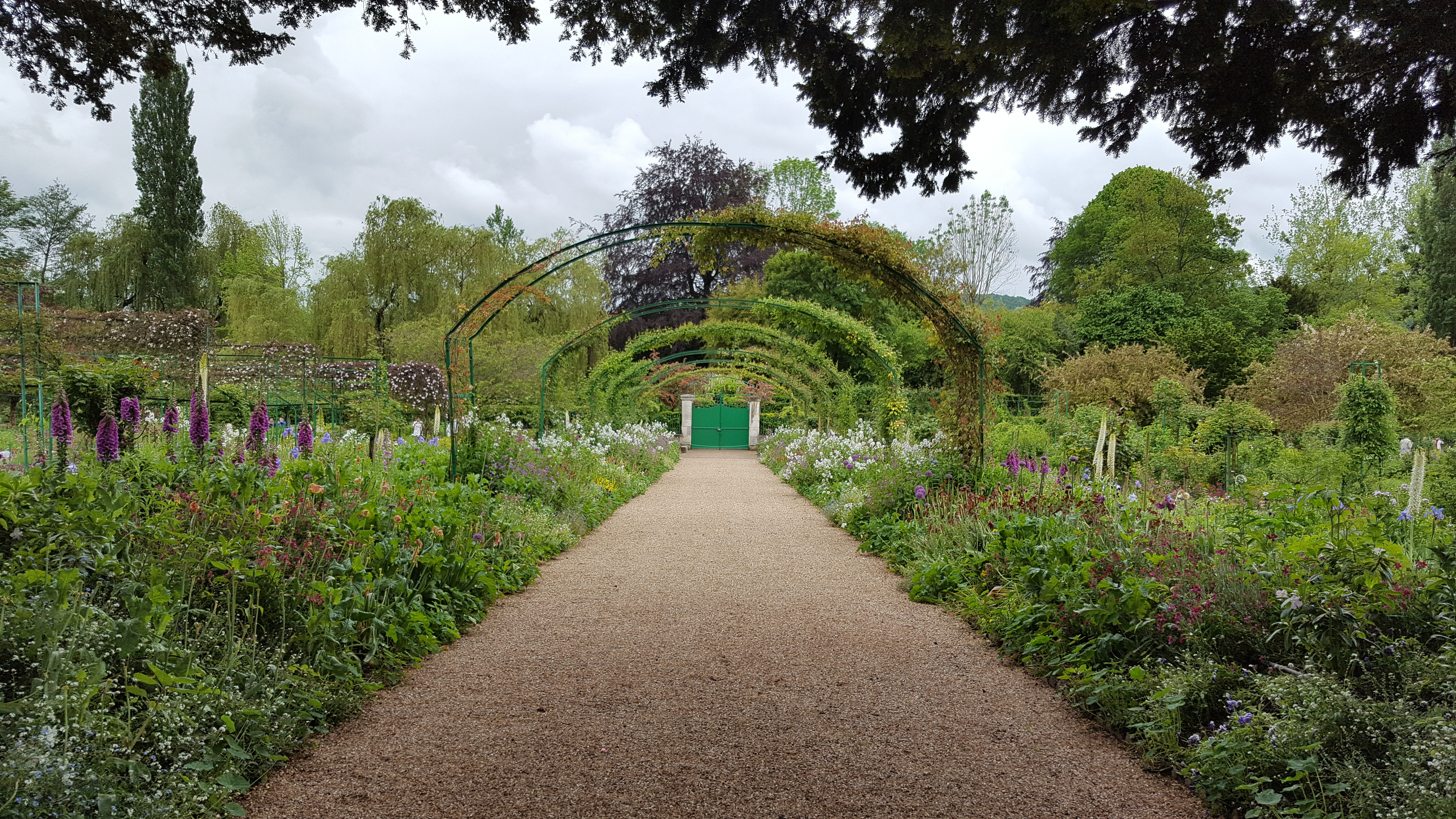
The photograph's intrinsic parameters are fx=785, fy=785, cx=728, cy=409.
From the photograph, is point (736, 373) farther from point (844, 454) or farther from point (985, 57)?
point (985, 57)

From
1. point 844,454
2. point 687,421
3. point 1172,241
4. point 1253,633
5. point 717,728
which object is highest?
point 1172,241

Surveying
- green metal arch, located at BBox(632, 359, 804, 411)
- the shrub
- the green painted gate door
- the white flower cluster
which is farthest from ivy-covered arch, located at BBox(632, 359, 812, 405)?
the shrub

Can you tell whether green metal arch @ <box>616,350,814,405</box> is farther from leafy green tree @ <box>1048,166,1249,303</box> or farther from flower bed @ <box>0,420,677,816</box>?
flower bed @ <box>0,420,677,816</box>

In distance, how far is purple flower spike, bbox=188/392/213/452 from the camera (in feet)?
12.7

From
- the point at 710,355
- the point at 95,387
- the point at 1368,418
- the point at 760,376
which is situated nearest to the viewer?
the point at 95,387

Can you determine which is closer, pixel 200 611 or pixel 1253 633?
pixel 200 611

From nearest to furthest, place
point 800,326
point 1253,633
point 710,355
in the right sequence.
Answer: point 1253,633
point 800,326
point 710,355

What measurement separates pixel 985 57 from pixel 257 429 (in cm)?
403

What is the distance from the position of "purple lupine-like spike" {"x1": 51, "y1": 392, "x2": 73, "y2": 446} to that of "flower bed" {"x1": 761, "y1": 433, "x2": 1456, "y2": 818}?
457 cm

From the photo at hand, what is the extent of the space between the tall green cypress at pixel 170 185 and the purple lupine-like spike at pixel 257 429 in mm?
23123

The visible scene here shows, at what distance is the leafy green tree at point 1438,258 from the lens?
19.9 m

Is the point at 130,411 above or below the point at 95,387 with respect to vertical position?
below

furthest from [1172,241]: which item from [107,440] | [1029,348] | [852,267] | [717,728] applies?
[107,440]

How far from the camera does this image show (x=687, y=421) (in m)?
26.7
